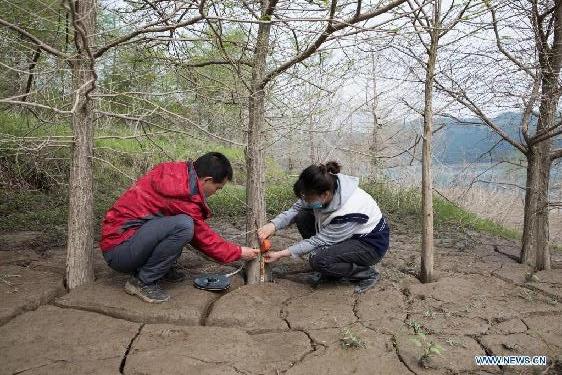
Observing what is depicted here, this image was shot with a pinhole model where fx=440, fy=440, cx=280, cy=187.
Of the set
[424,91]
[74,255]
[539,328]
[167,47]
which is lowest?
[539,328]

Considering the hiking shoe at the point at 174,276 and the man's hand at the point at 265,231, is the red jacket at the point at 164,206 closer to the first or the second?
the man's hand at the point at 265,231

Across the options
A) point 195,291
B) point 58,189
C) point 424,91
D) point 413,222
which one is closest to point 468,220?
point 413,222

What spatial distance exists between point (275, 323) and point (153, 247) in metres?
0.93

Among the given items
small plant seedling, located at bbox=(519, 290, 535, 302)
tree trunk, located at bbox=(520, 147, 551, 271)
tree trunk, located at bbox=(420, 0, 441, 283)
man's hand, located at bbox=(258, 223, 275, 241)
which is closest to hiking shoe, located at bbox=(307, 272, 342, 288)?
man's hand, located at bbox=(258, 223, 275, 241)

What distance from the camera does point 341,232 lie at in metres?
3.20

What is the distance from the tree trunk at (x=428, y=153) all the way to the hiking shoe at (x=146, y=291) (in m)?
1.91

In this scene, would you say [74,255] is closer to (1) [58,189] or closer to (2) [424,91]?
(2) [424,91]

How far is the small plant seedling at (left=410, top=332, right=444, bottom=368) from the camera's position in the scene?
88.0 inches

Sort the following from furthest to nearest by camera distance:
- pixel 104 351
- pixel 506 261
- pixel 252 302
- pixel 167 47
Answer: pixel 506 261, pixel 167 47, pixel 252 302, pixel 104 351

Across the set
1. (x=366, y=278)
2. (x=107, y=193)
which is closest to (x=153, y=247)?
(x=366, y=278)

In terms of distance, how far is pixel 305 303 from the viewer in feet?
9.75

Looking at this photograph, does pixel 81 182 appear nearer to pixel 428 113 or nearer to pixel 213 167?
pixel 213 167

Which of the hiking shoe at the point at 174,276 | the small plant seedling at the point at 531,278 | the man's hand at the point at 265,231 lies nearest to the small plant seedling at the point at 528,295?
the small plant seedling at the point at 531,278

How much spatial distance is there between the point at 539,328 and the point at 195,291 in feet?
7.25
